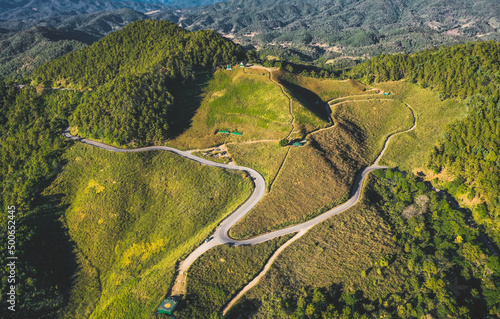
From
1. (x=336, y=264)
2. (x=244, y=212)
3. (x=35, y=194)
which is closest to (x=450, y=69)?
(x=336, y=264)

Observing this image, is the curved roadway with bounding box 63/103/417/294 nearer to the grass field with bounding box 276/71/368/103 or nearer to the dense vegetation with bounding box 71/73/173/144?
the dense vegetation with bounding box 71/73/173/144

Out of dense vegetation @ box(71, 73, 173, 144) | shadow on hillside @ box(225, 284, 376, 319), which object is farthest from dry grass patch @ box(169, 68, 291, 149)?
shadow on hillside @ box(225, 284, 376, 319)

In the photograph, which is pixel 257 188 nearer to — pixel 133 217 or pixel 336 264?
pixel 336 264

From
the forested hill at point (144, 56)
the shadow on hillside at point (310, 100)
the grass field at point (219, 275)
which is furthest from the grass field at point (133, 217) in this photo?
the forested hill at point (144, 56)

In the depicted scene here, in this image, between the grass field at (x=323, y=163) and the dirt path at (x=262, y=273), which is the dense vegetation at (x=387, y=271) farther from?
the grass field at (x=323, y=163)

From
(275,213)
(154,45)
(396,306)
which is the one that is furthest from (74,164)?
(396,306)

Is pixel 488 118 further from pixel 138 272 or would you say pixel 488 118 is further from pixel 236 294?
pixel 138 272
